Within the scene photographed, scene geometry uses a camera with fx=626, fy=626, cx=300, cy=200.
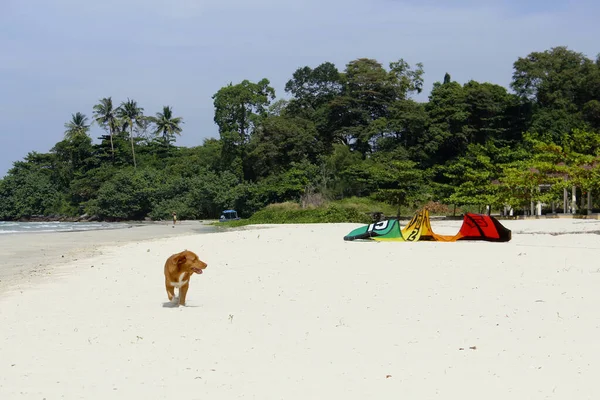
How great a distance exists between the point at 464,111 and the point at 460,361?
44.8 metres

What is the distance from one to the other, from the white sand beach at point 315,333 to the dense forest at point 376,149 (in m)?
22.6

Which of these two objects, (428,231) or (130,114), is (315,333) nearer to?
(428,231)

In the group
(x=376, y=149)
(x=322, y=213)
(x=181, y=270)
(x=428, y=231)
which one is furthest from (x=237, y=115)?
(x=181, y=270)

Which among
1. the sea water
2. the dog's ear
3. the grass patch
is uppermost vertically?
the grass patch

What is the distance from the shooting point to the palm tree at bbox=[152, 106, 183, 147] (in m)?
78.1

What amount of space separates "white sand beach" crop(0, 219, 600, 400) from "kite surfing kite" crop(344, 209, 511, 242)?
16.2ft

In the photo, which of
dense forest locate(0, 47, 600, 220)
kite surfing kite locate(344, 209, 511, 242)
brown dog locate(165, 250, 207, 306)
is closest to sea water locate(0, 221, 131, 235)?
dense forest locate(0, 47, 600, 220)

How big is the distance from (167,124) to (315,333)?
246 feet

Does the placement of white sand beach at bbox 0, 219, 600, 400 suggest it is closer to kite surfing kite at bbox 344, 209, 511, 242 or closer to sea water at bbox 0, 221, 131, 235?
kite surfing kite at bbox 344, 209, 511, 242

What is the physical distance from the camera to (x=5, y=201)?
76.2m

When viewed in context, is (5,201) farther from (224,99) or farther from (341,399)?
(341,399)

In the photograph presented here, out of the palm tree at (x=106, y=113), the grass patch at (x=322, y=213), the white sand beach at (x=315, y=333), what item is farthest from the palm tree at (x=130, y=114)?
the white sand beach at (x=315, y=333)

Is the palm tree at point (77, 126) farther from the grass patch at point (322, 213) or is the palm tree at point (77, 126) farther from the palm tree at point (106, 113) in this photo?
the grass patch at point (322, 213)

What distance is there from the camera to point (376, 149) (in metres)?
51.9
